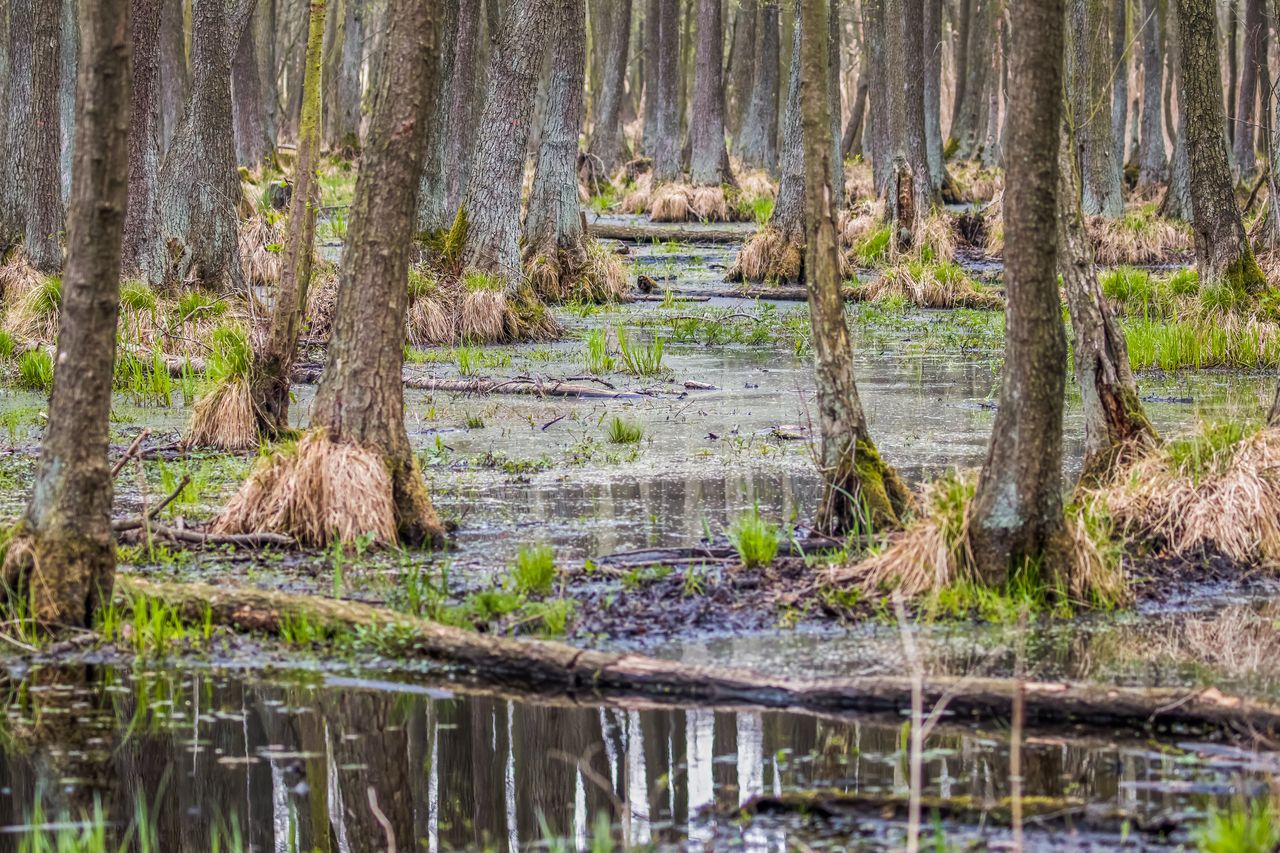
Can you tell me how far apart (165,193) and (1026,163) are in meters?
11.1

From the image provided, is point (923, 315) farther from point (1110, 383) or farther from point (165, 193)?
point (1110, 383)

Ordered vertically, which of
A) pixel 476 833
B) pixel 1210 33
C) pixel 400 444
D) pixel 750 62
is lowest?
pixel 476 833

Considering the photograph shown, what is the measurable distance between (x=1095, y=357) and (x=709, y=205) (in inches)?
→ 870

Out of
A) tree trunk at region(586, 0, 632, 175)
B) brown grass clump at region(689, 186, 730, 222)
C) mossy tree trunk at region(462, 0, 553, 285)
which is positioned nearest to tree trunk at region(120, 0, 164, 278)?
mossy tree trunk at region(462, 0, 553, 285)

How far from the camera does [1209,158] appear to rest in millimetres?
13531

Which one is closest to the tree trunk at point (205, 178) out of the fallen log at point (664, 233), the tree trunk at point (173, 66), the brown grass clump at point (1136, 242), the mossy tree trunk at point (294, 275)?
the mossy tree trunk at point (294, 275)

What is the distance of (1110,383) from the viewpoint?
8.02 metres

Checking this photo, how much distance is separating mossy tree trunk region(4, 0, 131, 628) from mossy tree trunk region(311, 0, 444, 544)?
1699 millimetres

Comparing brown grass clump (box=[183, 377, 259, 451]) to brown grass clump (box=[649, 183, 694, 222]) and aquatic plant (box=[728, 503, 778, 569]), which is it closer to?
aquatic plant (box=[728, 503, 778, 569])

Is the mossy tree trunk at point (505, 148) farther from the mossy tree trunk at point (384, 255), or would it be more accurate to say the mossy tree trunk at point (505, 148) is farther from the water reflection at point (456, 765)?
the water reflection at point (456, 765)

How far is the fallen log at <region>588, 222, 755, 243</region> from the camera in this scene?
26500 mm

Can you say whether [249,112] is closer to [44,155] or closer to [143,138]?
[44,155]

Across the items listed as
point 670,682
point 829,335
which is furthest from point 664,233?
point 670,682

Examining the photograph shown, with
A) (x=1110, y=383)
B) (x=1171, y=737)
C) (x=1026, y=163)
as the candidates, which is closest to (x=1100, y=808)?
(x=1171, y=737)
